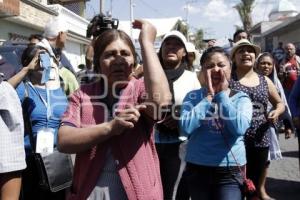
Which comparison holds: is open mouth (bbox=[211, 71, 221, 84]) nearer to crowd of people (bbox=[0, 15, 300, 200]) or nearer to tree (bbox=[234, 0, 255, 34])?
crowd of people (bbox=[0, 15, 300, 200])

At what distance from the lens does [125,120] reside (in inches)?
78.8

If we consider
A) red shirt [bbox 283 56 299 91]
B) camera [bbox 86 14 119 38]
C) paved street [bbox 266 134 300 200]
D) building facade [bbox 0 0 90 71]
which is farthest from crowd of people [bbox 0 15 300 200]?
building facade [bbox 0 0 90 71]

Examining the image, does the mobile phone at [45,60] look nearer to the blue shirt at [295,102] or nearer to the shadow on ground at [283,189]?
the blue shirt at [295,102]

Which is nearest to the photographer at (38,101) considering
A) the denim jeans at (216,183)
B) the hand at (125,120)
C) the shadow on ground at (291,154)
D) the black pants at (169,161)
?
the black pants at (169,161)

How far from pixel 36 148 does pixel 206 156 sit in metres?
1.25

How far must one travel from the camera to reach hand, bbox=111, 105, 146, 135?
2002mm

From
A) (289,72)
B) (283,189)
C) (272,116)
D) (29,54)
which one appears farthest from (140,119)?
(289,72)

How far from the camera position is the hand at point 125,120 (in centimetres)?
200

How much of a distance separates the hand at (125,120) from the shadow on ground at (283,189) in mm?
4157

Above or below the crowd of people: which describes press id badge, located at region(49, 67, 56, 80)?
above

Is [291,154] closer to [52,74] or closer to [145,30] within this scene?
[52,74]

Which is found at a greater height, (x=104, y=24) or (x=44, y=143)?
(x=104, y=24)

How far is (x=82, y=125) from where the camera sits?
221 cm

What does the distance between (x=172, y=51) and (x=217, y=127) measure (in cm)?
115
